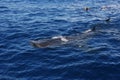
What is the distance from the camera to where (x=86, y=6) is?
32.3 m

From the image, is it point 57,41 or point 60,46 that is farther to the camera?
point 57,41

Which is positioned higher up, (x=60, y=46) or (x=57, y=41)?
(x=57, y=41)

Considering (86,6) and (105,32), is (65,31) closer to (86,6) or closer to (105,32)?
(105,32)

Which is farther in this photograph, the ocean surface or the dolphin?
the dolphin

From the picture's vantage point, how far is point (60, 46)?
20484 millimetres

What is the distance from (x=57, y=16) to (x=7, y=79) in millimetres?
13377

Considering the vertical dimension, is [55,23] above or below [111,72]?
above

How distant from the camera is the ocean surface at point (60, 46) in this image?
17.0 m

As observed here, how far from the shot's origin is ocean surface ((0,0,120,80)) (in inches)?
668

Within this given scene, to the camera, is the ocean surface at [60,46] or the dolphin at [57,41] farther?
the dolphin at [57,41]

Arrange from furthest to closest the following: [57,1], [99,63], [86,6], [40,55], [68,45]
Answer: [57,1], [86,6], [68,45], [40,55], [99,63]

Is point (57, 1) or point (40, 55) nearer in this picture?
point (40, 55)

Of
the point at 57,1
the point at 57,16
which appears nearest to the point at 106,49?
the point at 57,16

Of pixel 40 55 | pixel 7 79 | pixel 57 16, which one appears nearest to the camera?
pixel 7 79
